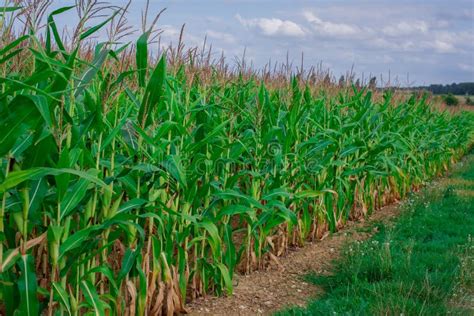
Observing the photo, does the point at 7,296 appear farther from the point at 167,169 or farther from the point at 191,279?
the point at 191,279

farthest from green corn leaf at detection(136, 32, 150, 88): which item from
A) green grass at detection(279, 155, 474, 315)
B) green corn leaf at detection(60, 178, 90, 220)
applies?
green grass at detection(279, 155, 474, 315)

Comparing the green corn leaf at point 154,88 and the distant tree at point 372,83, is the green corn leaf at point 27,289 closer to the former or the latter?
the green corn leaf at point 154,88

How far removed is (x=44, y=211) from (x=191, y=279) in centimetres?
190

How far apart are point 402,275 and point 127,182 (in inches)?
111

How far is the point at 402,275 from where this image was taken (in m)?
5.13

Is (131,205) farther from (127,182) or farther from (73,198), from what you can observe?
(73,198)

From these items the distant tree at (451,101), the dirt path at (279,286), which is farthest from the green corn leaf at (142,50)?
the distant tree at (451,101)

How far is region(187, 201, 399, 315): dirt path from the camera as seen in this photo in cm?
465

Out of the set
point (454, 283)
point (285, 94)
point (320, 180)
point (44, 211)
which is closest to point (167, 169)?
point (44, 211)

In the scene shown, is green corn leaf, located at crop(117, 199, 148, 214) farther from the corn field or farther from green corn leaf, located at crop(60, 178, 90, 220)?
green corn leaf, located at crop(60, 178, 90, 220)

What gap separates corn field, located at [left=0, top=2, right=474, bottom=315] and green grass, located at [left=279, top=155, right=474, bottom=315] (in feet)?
2.51

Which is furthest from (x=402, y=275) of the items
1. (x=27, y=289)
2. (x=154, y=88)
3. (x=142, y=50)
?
(x=27, y=289)

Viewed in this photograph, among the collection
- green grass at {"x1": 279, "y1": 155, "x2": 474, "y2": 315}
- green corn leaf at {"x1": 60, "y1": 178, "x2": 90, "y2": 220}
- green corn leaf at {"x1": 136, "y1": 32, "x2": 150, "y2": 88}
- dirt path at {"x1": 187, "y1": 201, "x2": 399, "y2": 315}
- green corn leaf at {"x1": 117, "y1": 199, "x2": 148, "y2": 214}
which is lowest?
→ dirt path at {"x1": 187, "y1": 201, "x2": 399, "y2": 315}

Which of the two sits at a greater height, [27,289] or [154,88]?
[154,88]
